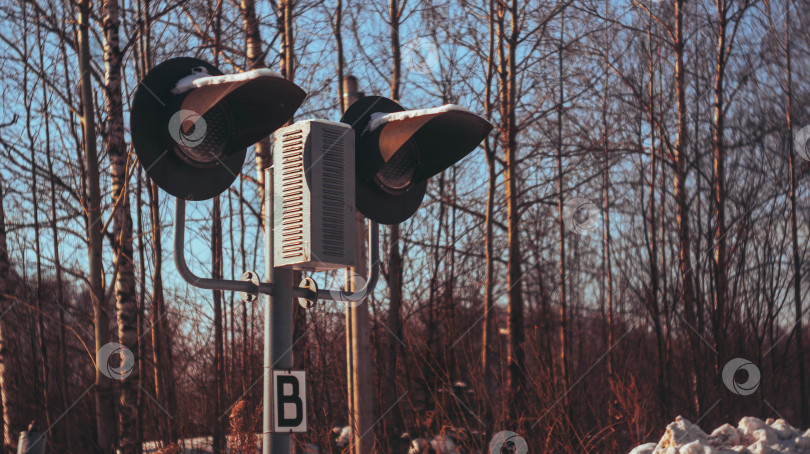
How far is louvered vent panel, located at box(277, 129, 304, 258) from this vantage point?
8.27 ft

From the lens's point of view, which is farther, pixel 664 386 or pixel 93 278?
pixel 664 386

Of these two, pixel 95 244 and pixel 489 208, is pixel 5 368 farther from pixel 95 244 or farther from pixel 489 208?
pixel 489 208

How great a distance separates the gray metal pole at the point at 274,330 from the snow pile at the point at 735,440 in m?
4.12

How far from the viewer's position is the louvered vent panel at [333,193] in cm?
254

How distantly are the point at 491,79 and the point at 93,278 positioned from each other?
25.9 feet

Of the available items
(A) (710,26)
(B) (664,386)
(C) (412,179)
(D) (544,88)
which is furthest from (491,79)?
(C) (412,179)

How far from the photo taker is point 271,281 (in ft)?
8.63

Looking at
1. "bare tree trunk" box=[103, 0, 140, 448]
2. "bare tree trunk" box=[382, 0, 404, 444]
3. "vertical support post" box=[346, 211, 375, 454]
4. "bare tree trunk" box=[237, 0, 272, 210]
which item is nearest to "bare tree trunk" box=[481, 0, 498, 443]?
"bare tree trunk" box=[382, 0, 404, 444]

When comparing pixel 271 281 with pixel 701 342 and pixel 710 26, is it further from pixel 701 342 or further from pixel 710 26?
pixel 710 26

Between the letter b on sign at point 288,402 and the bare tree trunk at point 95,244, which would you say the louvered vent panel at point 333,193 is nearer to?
the letter b on sign at point 288,402

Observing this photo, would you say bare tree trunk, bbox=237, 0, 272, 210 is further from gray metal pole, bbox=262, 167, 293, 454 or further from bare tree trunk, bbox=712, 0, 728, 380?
gray metal pole, bbox=262, 167, 293, 454

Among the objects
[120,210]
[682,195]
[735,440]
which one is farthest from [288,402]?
[682,195]

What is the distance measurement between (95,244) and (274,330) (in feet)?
21.1

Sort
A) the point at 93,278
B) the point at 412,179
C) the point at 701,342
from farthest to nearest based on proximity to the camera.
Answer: the point at 701,342 → the point at 93,278 → the point at 412,179
